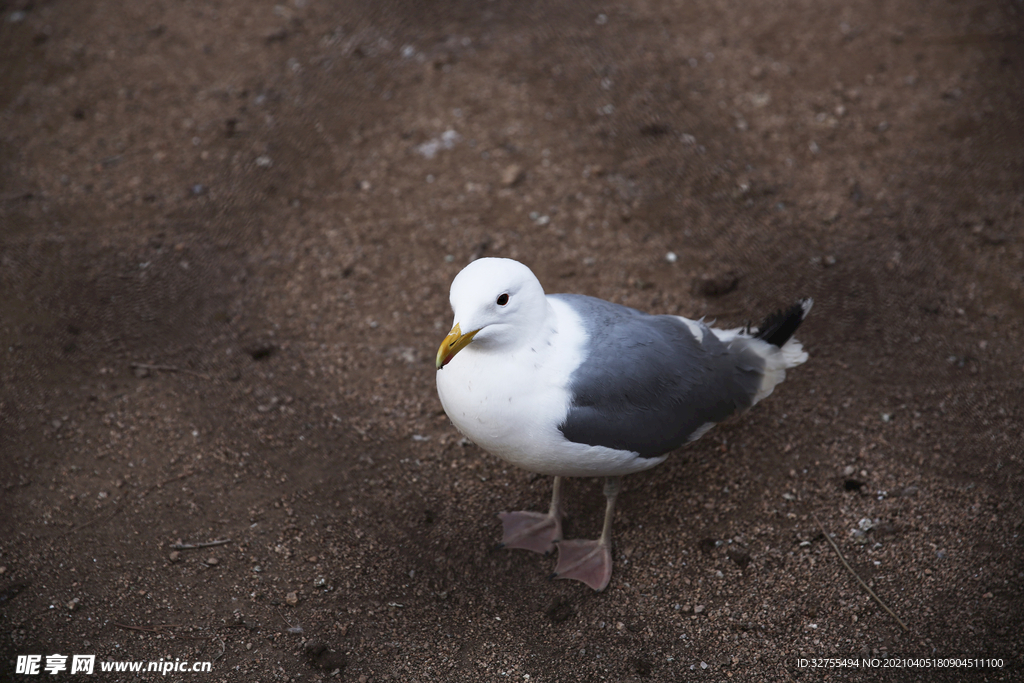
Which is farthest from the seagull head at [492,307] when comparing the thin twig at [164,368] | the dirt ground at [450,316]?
the thin twig at [164,368]

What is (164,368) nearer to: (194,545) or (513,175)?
(194,545)

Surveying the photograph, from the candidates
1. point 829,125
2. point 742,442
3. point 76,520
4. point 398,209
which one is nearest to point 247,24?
point 398,209

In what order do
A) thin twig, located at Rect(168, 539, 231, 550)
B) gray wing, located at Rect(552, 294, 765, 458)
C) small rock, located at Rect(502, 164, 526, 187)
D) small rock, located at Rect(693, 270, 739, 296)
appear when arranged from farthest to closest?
small rock, located at Rect(502, 164, 526, 187)
small rock, located at Rect(693, 270, 739, 296)
thin twig, located at Rect(168, 539, 231, 550)
gray wing, located at Rect(552, 294, 765, 458)

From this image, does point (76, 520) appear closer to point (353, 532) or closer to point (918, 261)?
point (353, 532)

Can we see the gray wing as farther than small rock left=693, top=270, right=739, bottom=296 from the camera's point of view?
No

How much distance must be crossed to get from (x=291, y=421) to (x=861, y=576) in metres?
3.14

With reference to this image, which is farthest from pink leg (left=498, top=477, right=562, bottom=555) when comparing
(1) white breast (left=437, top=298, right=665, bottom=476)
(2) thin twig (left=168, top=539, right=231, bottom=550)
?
(2) thin twig (left=168, top=539, right=231, bottom=550)

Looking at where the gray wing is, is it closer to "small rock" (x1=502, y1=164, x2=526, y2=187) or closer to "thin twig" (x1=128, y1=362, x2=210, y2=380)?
"small rock" (x1=502, y1=164, x2=526, y2=187)

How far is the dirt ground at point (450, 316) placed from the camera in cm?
337

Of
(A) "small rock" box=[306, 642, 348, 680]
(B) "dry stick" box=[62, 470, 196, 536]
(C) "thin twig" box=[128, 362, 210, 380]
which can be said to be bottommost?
(A) "small rock" box=[306, 642, 348, 680]

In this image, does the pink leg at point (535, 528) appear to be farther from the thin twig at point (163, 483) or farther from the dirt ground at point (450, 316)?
the thin twig at point (163, 483)

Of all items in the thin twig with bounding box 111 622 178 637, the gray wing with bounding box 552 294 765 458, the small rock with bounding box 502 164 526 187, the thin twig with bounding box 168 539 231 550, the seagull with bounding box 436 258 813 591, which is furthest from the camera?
the small rock with bounding box 502 164 526 187

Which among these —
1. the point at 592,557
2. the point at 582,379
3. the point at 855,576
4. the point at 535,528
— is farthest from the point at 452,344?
the point at 855,576

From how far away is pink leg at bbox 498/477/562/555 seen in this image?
3.71 meters
